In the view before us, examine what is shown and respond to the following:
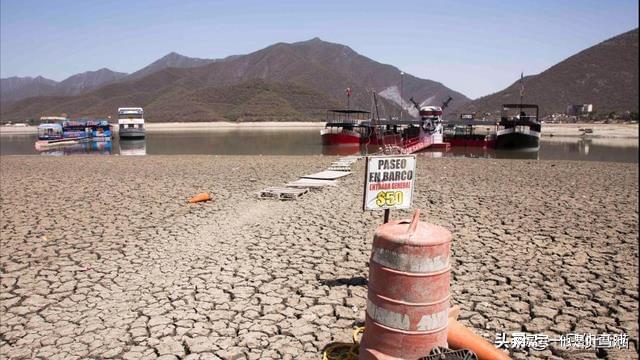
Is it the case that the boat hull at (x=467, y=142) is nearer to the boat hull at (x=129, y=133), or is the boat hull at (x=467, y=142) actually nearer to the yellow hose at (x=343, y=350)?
the boat hull at (x=129, y=133)

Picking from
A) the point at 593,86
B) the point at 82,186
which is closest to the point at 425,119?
the point at 82,186

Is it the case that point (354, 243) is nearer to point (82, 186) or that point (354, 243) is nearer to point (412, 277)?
point (412, 277)

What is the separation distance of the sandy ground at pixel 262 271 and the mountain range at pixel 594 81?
15497 cm

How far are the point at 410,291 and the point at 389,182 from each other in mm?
2196

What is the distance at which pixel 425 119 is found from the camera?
5041cm

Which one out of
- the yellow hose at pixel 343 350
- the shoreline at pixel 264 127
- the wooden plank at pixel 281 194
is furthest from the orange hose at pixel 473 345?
the shoreline at pixel 264 127

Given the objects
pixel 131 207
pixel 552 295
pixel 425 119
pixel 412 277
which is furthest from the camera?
pixel 425 119

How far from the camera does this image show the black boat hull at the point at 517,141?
5025cm

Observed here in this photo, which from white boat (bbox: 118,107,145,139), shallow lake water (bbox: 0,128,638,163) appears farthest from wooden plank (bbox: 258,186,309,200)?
white boat (bbox: 118,107,145,139)

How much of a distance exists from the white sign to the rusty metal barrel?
175 cm

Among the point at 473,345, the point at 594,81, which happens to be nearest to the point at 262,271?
the point at 473,345

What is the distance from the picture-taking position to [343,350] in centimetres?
442

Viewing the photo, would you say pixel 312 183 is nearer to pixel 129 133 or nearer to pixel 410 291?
pixel 410 291

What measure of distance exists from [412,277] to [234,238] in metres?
5.64
